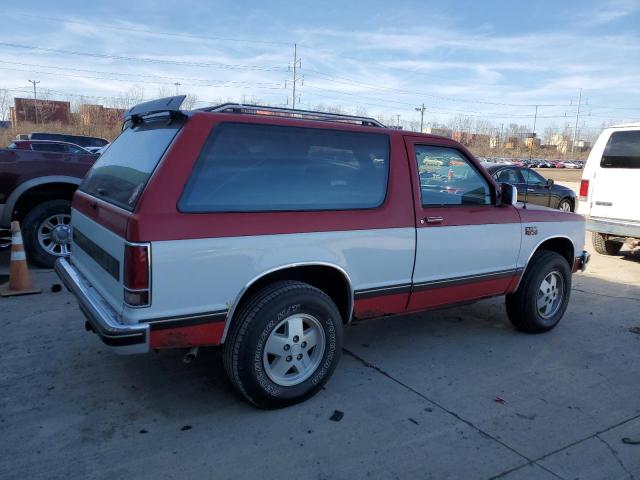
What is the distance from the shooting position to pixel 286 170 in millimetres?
3346

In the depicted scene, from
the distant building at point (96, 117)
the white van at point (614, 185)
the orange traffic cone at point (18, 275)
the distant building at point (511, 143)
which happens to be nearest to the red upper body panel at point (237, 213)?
the orange traffic cone at point (18, 275)

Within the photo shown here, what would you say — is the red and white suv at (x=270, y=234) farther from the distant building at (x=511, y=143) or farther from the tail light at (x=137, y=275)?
the distant building at (x=511, y=143)

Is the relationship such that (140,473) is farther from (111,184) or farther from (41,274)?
(41,274)

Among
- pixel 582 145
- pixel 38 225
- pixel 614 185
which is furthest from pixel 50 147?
pixel 582 145

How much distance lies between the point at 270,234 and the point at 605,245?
8382 millimetres

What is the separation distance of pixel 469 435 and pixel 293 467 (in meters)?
1.15

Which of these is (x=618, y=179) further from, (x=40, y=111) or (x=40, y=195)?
(x=40, y=111)

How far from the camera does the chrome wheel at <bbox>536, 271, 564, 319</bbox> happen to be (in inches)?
197

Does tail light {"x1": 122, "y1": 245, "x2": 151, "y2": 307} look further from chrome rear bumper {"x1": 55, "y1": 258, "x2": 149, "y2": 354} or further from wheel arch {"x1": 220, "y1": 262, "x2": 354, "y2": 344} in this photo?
wheel arch {"x1": 220, "y1": 262, "x2": 354, "y2": 344}

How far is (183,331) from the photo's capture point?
2.93 m

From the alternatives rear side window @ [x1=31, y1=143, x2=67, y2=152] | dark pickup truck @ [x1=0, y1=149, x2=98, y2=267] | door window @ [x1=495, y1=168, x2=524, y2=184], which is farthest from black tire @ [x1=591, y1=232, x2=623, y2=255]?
rear side window @ [x1=31, y1=143, x2=67, y2=152]

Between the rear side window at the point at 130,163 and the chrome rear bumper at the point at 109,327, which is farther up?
the rear side window at the point at 130,163

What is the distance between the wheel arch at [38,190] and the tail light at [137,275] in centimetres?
460

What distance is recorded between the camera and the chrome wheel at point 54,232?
21.9 feet
